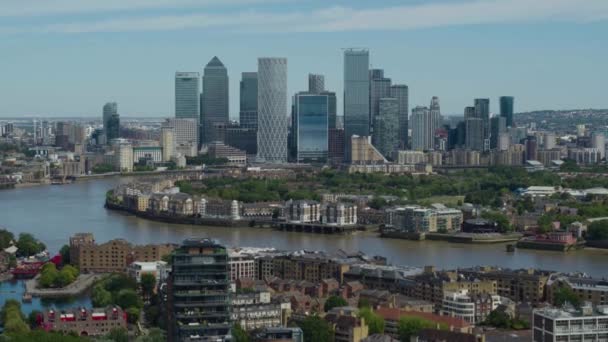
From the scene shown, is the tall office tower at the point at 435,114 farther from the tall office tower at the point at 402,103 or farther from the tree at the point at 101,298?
the tree at the point at 101,298

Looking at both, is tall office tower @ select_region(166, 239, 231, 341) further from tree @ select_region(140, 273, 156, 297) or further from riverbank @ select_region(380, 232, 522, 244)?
riverbank @ select_region(380, 232, 522, 244)

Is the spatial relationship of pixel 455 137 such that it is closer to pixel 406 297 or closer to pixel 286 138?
pixel 286 138

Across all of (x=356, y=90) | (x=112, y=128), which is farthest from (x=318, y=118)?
(x=112, y=128)

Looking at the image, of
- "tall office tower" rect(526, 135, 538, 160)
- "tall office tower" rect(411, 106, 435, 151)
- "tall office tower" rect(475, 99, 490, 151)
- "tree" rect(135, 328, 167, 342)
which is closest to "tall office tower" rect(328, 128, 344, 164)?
"tall office tower" rect(411, 106, 435, 151)

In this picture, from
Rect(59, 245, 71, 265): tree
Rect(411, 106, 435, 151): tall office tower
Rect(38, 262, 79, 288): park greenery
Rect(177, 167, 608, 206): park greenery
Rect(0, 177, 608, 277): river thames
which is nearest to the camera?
Rect(38, 262, 79, 288): park greenery

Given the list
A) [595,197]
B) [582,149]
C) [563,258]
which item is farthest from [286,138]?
[563,258]

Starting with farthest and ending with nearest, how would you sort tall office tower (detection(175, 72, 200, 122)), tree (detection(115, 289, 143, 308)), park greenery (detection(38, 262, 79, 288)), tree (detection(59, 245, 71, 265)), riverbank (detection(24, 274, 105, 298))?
tall office tower (detection(175, 72, 200, 122))
tree (detection(59, 245, 71, 265))
park greenery (detection(38, 262, 79, 288))
riverbank (detection(24, 274, 105, 298))
tree (detection(115, 289, 143, 308))
